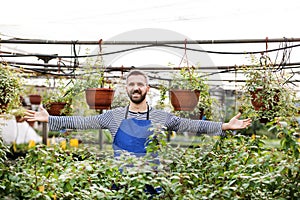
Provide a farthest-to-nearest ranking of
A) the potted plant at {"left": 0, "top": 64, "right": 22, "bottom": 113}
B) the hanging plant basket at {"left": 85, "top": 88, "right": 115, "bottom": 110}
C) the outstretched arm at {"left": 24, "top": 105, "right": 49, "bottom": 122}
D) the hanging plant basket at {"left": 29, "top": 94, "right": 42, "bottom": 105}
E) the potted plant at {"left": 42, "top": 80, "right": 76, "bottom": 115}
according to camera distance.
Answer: the hanging plant basket at {"left": 29, "top": 94, "right": 42, "bottom": 105} → the potted plant at {"left": 42, "top": 80, "right": 76, "bottom": 115} → the potted plant at {"left": 0, "top": 64, "right": 22, "bottom": 113} → the hanging plant basket at {"left": 85, "top": 88, "right": 115, "bottom": 110} → the outstretched arm at {"left": 24, "top": 105, "right": 49, "bottom": 122}

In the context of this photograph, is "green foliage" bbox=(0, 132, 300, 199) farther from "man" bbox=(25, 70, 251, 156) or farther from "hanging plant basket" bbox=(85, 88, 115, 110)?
"hanging plant basket" bbox=(85, 88, 115, 110)

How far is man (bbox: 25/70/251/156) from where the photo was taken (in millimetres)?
3297

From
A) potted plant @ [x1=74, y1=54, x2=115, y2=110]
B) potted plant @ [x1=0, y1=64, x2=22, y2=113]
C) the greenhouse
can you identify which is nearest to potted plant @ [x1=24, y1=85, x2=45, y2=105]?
the greenhouse

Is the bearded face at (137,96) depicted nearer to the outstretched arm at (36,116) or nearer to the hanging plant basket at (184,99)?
the outstretched arm at (36,116)

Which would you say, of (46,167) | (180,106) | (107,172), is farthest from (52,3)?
(107,172)

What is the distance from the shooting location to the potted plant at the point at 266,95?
3.63 metres

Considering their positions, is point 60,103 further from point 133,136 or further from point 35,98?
point 35,98

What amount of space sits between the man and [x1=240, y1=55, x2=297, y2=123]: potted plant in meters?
0.45

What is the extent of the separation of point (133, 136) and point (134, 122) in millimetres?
111

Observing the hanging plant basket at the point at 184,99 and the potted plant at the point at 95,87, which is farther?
the potted plant at the point at 95,87

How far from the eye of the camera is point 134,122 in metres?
3.35

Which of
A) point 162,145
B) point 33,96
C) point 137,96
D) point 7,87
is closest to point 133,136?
point 137,96

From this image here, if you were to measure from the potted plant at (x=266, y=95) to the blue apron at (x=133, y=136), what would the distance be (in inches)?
37.1

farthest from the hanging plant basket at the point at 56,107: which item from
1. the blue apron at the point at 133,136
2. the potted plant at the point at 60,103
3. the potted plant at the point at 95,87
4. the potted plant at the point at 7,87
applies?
the blue apron at the point at 133,136
